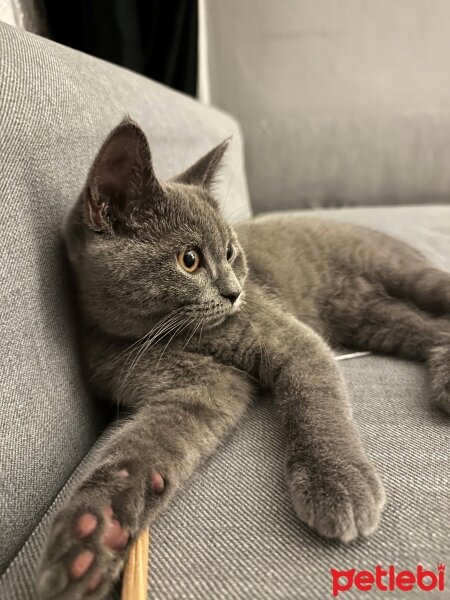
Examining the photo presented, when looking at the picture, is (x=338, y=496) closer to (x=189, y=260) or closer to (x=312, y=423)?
(x=312, y=423)

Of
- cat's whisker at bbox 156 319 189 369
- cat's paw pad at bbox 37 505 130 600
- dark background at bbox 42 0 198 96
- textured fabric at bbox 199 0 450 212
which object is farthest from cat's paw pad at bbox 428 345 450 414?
dark background at bbox 42 0 198 96

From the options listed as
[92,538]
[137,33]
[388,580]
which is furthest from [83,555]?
[137,33]

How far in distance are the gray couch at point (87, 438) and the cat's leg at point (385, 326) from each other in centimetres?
6

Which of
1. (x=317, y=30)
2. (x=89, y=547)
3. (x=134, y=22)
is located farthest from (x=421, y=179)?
(x=89, y=547)

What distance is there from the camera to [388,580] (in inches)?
22.6

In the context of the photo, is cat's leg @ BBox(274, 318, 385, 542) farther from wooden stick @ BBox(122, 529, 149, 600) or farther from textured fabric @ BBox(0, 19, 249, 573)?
textured fabric @ BBox(0, 19, 249, 573)

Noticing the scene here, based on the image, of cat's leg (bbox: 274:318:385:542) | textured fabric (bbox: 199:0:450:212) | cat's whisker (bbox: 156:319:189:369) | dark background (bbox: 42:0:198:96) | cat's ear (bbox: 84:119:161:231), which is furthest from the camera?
textured fabric (bbox: 199:0:450:212)

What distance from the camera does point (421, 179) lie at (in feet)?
8.01

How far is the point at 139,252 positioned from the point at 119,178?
14 centimetres

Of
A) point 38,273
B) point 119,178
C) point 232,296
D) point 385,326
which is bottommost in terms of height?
point 385,326

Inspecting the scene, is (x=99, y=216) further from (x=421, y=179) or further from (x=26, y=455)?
(x=421, y=179)

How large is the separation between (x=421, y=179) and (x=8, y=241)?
2.24 m

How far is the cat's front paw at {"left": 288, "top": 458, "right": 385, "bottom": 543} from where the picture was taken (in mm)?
636

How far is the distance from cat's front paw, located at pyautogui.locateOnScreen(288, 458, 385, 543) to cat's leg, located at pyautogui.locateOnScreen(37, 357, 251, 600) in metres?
0.18
